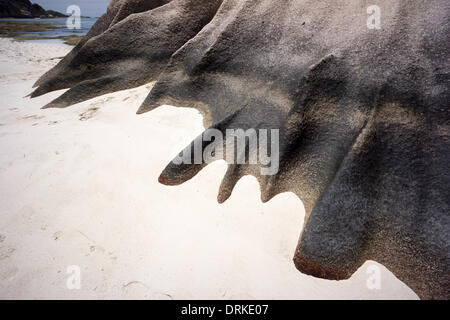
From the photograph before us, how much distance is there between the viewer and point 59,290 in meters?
1.62

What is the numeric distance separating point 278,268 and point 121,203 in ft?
4.59

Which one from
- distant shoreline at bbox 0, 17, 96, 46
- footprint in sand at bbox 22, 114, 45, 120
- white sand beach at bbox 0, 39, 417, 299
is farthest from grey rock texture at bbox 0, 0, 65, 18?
white sand beach at bbox 0, 39, 417, 299

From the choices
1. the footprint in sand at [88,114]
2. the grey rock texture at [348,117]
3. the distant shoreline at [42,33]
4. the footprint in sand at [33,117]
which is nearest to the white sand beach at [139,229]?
the grey rock texture at [348,117]

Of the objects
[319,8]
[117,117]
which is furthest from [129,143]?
[319,8]

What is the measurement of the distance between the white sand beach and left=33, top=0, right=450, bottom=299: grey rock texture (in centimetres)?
15

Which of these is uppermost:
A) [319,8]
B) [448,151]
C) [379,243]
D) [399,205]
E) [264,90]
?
[319,8]

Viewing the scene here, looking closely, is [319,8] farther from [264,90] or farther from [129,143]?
[129,143]

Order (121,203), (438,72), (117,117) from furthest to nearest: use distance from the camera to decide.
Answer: (117,117), (121,203), (438,72)

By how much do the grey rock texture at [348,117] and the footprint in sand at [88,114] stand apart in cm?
166

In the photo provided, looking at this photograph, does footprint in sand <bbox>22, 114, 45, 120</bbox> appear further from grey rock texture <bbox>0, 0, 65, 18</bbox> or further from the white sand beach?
grey rock texture <bbox>0, 0, 65, 18</bbox>

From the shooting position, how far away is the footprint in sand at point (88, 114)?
3.59 meters

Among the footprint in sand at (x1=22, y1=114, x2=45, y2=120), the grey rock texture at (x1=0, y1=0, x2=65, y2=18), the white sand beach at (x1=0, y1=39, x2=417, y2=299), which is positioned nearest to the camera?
the white sand beach at (x1=0, y1=39, x2=417, y2=299)

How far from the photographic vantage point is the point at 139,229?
1972 millimetres

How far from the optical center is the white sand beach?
1625 millimetres
